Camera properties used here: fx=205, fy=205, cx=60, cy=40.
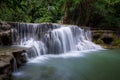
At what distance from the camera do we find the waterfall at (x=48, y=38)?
12.8 meters

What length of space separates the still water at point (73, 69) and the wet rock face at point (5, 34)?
98.4 inches

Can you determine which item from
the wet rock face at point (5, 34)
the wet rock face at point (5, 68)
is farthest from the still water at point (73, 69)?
the wet rock face at point (5, 34)

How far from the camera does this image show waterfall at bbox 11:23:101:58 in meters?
12.8

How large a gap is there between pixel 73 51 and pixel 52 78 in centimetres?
638

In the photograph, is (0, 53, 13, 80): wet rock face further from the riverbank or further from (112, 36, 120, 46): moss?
(112, 36, 120, 46): moss

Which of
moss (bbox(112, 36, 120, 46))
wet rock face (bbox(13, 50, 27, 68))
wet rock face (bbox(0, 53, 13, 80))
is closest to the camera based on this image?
wet rock face (bbox(0, 53, 13, 80))

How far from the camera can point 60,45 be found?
13.2 metres

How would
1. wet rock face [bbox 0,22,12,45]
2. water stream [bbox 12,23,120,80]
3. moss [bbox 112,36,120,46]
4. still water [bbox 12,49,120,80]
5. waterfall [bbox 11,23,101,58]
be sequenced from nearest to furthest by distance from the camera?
still water [bbox 12,49,120,80] < water stream [bbox 12,23,120,80] < wet rock face [bbox 0,22,12,45] < waterfall [bbox 11,23,101,58] < moss [bbox 112,36,120,46]

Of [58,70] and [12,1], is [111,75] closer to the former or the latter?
[58,70]

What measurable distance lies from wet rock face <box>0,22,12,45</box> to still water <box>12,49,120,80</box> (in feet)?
8.20

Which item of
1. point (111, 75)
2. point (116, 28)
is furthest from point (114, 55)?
point (116, 28)

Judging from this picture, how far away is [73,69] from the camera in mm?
8961

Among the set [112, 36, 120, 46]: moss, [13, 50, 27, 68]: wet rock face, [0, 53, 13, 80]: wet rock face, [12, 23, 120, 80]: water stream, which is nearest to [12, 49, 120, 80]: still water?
[12, 23, 120, 80]: water stream

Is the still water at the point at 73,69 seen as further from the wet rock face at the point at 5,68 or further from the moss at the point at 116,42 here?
the moss at the point at 116,42
